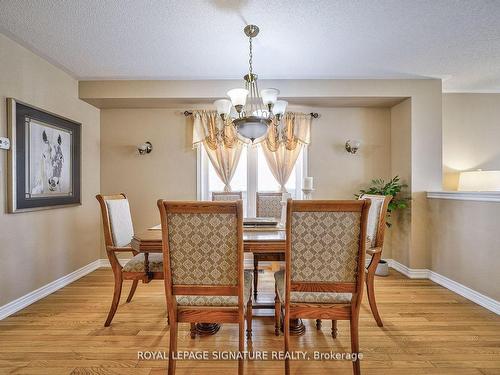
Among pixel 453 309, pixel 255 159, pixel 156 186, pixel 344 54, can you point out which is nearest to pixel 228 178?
pixel 255 159

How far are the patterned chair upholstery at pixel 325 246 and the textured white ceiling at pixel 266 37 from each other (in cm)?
162

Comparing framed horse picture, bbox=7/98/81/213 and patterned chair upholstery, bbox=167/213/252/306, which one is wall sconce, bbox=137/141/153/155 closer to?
framed horse picture, bbox=7/98/81/213

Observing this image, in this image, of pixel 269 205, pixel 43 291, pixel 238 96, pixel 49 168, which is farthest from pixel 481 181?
pixel 43 291

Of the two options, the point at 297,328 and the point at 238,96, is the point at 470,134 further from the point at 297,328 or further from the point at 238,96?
the point at 297,328

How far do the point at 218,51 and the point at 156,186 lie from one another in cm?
204

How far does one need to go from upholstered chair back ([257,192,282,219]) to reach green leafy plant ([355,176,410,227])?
121cm

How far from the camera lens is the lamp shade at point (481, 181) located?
319 cm

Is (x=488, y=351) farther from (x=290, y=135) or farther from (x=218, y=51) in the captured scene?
(x=218, y=51)

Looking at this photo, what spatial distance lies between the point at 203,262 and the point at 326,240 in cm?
69

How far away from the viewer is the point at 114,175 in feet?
12.1

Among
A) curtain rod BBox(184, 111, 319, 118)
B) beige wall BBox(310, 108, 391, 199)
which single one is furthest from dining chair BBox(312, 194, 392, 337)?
curtain rod BBox(184, 111, 319, 118)

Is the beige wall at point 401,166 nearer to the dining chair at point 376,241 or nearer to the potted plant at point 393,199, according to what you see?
the potted plant at point 393,199

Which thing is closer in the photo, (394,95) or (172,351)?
(172,351)

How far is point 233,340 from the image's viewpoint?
6.36 ft
